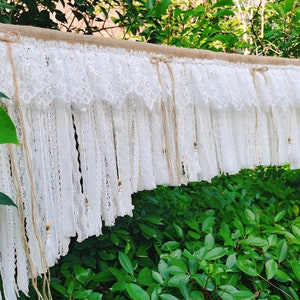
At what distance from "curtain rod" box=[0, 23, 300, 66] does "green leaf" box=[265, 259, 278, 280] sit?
0.51m

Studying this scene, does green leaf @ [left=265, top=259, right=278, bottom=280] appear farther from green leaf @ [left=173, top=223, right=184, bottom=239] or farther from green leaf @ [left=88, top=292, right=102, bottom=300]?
green leaf @ [left=88, top=292, right=102, bottom=300]

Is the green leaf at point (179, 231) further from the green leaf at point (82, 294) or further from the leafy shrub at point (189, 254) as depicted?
the green leaf at point (82, 294)

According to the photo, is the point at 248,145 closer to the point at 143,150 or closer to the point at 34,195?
the point at 143,150

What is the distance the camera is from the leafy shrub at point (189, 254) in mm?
949

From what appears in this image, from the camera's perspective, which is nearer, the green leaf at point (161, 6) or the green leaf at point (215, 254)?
the green leaf at point (215, 254)

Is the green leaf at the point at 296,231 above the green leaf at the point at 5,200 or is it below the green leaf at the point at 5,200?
below

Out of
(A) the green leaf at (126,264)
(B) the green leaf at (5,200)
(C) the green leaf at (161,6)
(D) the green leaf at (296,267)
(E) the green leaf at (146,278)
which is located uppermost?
(C) the green leaf at (161,6)

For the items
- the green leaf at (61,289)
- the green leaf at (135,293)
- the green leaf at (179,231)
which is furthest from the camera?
the green leaf at (179,231)

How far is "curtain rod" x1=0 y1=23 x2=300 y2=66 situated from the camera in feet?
2.52

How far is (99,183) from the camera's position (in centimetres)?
87

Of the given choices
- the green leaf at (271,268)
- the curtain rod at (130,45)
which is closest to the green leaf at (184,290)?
the green leaf at (271,268)

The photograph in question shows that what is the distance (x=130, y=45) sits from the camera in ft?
3.06

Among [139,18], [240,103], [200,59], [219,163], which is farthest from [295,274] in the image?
[139,18]

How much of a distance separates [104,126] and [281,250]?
534 mm
